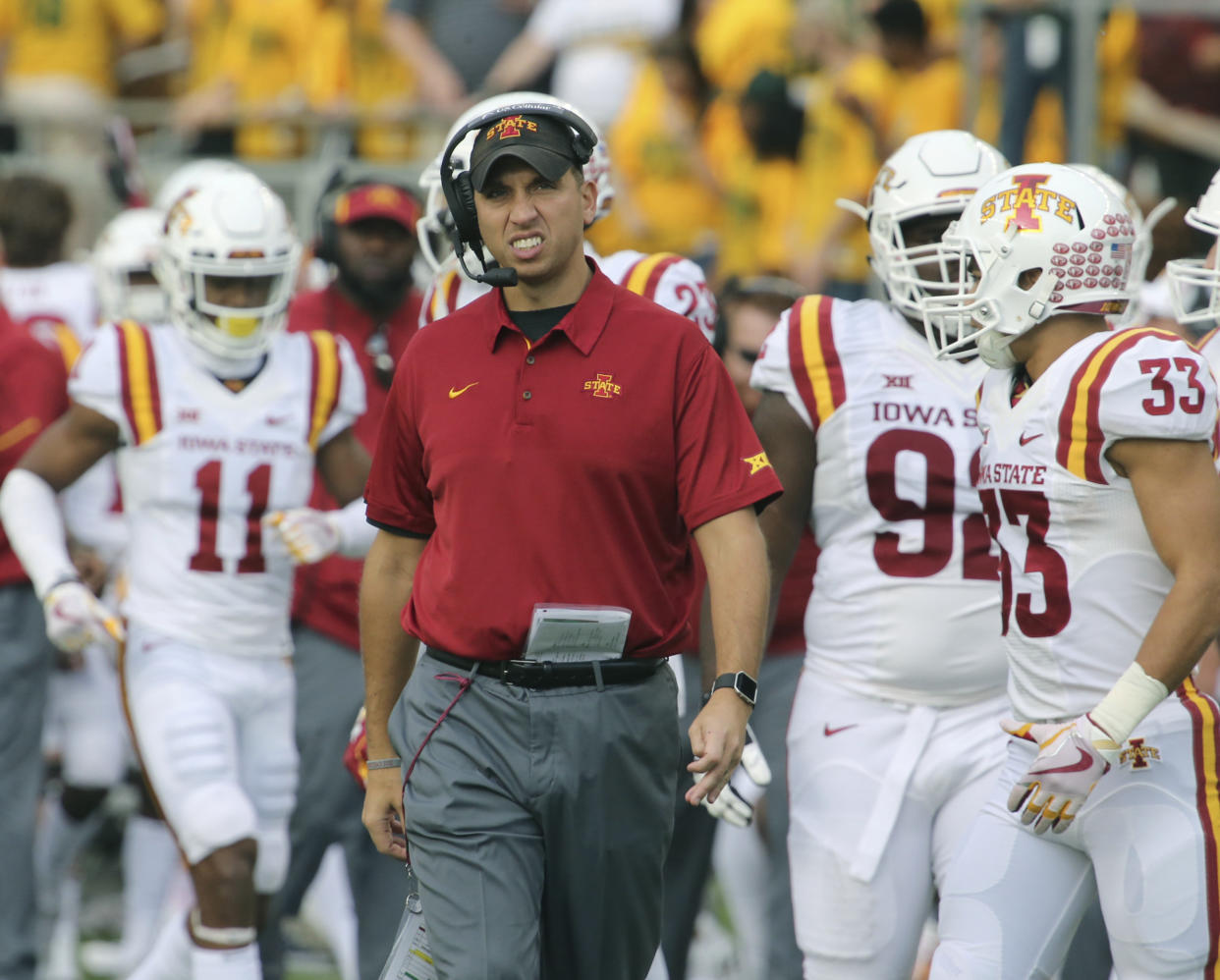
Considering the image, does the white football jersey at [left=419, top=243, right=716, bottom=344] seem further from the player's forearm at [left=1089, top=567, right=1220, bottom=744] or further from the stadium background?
the stadium background

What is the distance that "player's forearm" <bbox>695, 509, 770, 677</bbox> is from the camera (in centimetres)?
337

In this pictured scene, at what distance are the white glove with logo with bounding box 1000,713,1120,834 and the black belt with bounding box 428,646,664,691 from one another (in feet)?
2.40

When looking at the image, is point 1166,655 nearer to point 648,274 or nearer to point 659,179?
point 648,274

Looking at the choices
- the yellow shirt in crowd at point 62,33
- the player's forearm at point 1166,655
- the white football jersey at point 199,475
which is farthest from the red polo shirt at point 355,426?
the yellow shirt in crowd at point 62,33

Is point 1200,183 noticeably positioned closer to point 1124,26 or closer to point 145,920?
point 1124,26

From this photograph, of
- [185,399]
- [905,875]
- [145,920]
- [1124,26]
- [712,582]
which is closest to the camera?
[712,582]

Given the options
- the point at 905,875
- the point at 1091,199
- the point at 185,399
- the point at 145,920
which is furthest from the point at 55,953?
the point at 1091,199

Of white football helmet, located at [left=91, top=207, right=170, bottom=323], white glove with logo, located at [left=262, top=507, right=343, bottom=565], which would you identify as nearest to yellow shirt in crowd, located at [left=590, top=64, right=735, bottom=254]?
white football helmet, located at [left=91, top=207, right=170, bottom=323]

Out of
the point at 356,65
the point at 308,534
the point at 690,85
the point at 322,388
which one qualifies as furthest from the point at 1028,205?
the point at 356,65

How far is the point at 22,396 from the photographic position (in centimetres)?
571

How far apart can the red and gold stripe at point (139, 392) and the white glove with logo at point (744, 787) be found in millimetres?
1805

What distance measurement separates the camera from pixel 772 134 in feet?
27.6

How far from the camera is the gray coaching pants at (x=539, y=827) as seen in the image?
134 inches

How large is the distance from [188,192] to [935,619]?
7.81ft
